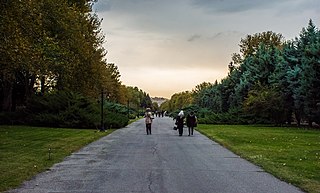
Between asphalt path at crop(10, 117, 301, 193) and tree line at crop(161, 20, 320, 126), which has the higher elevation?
tree line at crop(161, 20, 320, 126)

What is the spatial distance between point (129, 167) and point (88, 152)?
5062 mm

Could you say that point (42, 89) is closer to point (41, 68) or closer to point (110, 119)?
point (110, 119)

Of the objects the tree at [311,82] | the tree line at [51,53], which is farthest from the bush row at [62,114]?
the tree at [311,82]

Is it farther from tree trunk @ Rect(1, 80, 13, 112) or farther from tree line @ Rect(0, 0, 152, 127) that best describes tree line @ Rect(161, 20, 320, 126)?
tree trunk @ Rect(1, 80, 13, 112)

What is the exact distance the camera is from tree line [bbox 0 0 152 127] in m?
19.3

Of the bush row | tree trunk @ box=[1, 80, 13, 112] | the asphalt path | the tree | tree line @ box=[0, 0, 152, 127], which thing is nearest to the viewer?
the asphalt path

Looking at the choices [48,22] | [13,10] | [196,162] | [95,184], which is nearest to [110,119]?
[48,22]

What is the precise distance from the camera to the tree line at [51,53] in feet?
63.2

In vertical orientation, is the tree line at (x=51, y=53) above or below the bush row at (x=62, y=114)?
above

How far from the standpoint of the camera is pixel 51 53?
102 ft

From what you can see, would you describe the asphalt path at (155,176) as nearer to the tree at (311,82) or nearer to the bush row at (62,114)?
the bush row at (62,114)

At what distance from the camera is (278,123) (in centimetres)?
5138

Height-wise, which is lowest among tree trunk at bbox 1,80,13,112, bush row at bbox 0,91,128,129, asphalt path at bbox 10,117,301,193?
asphalt path at bbox 10,117,301,193

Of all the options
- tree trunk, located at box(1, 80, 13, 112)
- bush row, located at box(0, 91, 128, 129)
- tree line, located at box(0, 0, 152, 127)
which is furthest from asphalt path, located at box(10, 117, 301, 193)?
tree trunk, located at box(1, 80, 13, 112)
